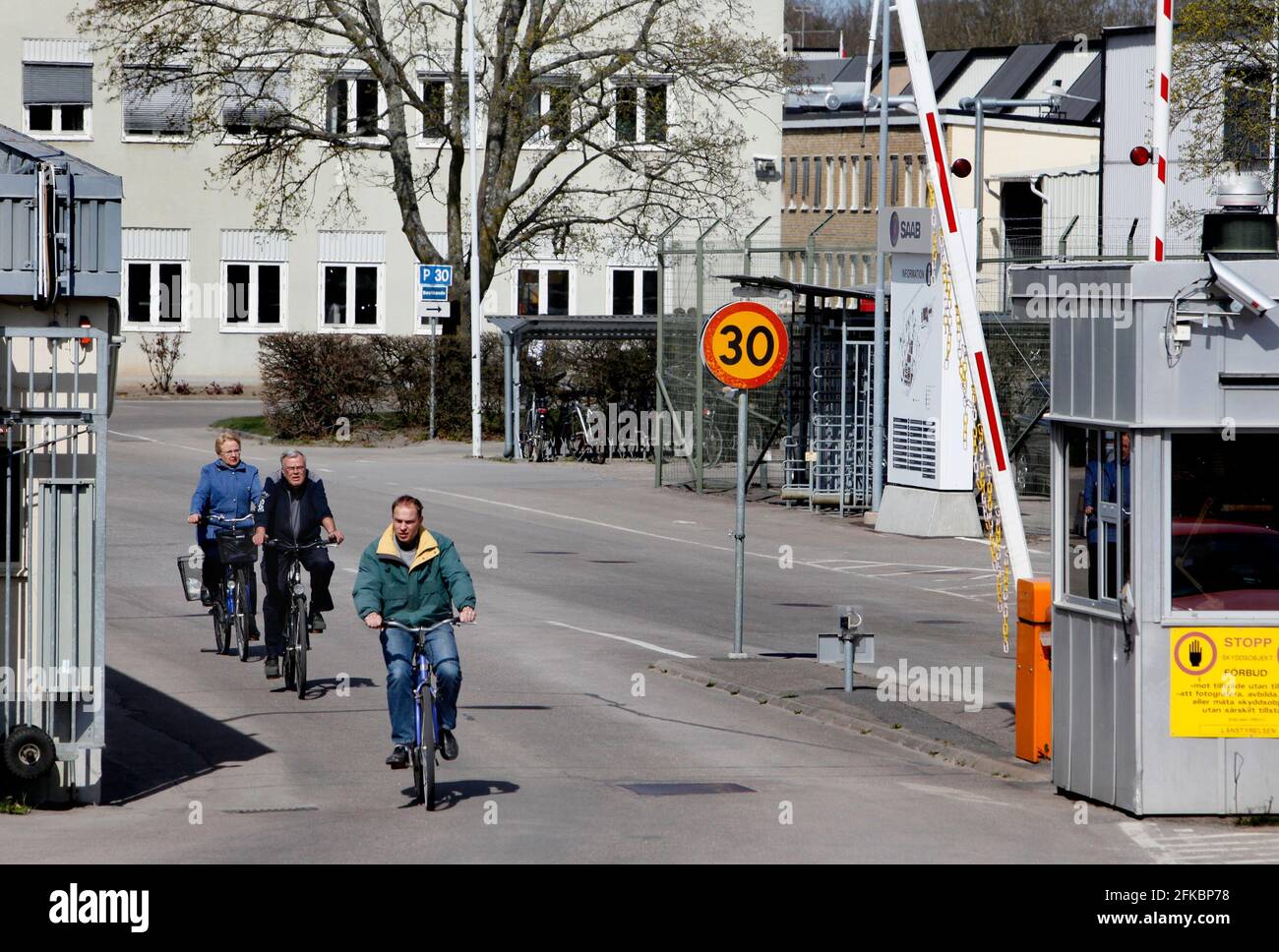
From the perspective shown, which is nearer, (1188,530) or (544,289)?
(1188,530)

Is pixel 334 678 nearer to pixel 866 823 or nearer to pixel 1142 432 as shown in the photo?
pixel 866 823

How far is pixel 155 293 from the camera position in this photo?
172 ft

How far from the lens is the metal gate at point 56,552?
10.4 metres

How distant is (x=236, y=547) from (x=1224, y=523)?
26.9ft

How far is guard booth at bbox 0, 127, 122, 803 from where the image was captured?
1029 centimetres

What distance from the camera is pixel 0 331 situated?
33.5ft

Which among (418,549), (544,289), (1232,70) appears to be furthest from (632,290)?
(418,549)

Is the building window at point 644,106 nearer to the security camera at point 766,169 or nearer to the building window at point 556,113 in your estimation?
the building window at point 556,113

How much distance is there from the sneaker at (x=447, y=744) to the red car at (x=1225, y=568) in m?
3.70

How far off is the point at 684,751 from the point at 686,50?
27.2 m

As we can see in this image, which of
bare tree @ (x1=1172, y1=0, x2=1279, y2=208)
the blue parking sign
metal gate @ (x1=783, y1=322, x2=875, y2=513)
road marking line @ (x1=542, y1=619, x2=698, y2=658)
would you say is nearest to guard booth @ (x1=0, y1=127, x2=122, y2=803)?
road marking line @ (x1=542, y1=619, x2=698, y2=658)

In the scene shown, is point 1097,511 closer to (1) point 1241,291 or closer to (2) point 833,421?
(1) point 1241,291
